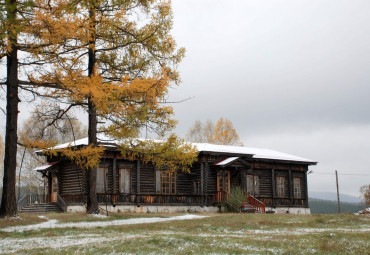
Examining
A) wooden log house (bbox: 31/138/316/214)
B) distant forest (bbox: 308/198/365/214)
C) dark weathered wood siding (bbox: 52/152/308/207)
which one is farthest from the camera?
distant forest (bbox: 308/198/365/214)

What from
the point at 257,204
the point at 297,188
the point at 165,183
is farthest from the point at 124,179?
the point at 297,188

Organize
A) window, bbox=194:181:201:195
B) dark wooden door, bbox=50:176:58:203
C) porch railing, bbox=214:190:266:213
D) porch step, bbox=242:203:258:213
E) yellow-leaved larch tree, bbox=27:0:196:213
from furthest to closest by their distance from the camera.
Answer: window, bbox=194:181:201:195 → dark wooden door, bbox=50:176:58:203 → porch railing, bbox=214:190:266:213 → porch step, bbox=242:203:258:213 → yellow-leaved larch tree, bbox=27:0:196:213

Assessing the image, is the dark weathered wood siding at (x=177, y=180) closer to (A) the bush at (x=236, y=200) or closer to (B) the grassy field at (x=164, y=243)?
(A) the bush at (x=236, y=200)

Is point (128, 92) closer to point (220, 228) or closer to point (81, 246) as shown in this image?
point (220, 228)

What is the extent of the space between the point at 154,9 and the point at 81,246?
44.1 ft

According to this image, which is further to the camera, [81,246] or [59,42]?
[59,42]

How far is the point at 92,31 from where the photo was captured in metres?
20.0

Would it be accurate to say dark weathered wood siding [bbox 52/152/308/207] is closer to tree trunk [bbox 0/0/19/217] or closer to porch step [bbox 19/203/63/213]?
porch step [bbox 19/203/63/213]

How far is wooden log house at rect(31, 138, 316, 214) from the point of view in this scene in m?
28.7

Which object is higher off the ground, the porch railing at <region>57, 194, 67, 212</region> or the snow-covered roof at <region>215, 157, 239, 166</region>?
the snow-covered roof at <region>215, 157, 239, 166</region>

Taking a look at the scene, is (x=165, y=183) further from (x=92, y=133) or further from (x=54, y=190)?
(x=92, y=133)

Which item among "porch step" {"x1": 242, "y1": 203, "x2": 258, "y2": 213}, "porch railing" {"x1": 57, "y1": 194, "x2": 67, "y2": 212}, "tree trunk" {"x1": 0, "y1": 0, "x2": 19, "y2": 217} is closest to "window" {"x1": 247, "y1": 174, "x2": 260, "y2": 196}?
"porch step" {"x1": 242, "y1": 203, "x2": 258, "y2": 213}

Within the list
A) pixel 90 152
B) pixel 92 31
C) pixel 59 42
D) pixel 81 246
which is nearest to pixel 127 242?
pixel 81 246

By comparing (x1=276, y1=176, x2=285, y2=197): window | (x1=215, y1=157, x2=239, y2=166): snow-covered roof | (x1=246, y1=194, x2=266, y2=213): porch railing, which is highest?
(x1=215, y1=157, x2=239, y2=166): snow-covered roof
